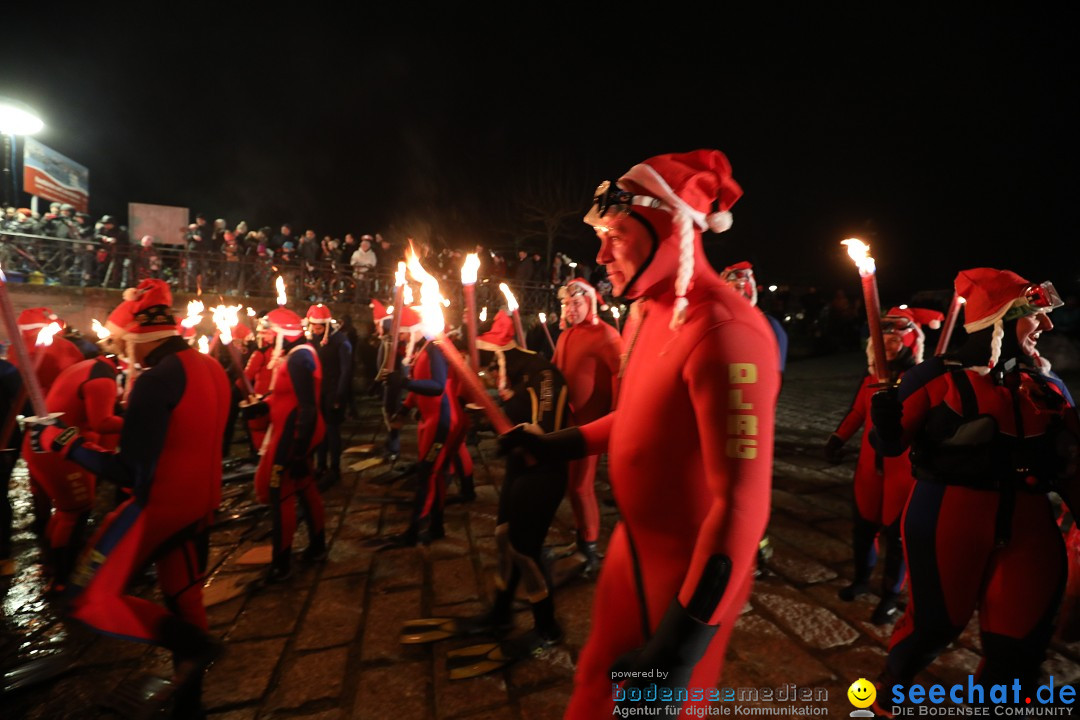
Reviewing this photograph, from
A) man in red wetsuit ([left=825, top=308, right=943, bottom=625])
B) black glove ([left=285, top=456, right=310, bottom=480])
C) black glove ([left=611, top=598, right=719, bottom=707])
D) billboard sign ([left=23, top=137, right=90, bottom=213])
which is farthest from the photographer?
billboard sign ([left=23, top=137, right=90, bottom=213])

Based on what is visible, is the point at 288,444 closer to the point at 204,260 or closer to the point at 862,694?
the point at 862,694

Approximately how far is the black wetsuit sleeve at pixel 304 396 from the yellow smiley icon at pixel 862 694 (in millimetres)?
4150

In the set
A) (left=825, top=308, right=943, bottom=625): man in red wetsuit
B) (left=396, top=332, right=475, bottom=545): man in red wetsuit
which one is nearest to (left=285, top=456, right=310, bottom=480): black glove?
(left=396, top=332, right=475, bottom=545): man in red wetsuit

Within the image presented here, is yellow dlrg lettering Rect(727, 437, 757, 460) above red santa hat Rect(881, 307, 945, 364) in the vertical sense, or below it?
below

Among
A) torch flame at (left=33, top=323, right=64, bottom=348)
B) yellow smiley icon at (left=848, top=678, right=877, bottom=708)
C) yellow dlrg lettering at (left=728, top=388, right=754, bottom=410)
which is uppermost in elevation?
yellow dlrg lettering at (left=728, top=388, right=754, bottom=410)

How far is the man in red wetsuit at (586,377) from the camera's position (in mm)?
4227

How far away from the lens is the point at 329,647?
344 centimetres

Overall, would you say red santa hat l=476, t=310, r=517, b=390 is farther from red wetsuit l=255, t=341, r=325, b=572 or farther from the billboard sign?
the billboard sign

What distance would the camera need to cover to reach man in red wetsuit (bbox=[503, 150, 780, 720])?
4.64ft

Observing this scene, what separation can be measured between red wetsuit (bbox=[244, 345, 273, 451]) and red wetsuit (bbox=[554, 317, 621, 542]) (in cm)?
386

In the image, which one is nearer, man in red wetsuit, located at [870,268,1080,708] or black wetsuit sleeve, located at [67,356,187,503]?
man in red wetsuit, located at [870,268,1080,708]

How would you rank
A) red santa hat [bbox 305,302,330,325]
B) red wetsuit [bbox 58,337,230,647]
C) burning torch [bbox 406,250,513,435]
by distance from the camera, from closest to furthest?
burning torch [bbox 406,250,513,435]
red wetsuit [bbox 58,337,230,647]
red santa hat [bbox 305,302,330,325]

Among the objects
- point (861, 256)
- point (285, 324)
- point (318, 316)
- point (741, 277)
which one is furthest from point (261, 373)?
point (861, 256)

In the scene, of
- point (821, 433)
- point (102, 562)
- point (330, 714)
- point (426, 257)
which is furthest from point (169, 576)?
point (426, 257)
